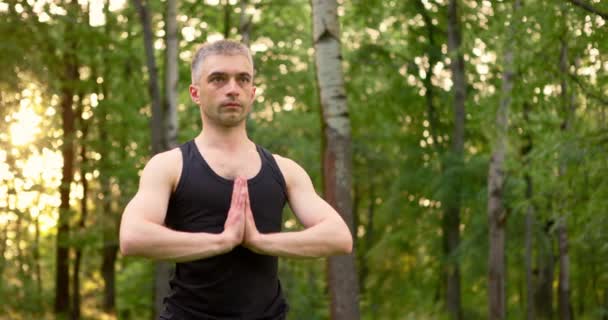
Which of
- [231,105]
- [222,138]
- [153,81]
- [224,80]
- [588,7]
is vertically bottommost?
[222,138]

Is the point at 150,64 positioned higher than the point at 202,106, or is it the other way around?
the point at 150,64

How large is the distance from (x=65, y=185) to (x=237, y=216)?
1392 cm

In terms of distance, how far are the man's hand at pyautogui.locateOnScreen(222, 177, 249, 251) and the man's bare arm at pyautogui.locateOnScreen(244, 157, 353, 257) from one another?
4cm

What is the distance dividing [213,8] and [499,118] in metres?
9.40

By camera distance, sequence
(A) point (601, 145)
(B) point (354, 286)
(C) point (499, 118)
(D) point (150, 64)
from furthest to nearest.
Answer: (C) point (499, 118), (D) point (150, 64), (A) point (601, 145), (B) point (354, 286)

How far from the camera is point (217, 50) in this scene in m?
3.42

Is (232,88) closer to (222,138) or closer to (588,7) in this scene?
(222,138)

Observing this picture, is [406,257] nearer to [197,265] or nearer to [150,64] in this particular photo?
[150,64]

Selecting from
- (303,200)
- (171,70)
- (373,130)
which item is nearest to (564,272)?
(373,130)

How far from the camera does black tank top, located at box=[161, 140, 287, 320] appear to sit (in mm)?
3357

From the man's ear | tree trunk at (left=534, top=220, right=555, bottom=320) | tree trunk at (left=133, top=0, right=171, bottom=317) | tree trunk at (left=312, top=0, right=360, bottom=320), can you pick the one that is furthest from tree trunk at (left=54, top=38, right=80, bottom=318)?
the man's ear

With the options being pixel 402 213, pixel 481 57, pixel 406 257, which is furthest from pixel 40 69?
pixel 406 257

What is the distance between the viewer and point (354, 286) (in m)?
8.23

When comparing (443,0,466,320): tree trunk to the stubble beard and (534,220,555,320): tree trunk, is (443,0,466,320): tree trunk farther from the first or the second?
the stubble beard
